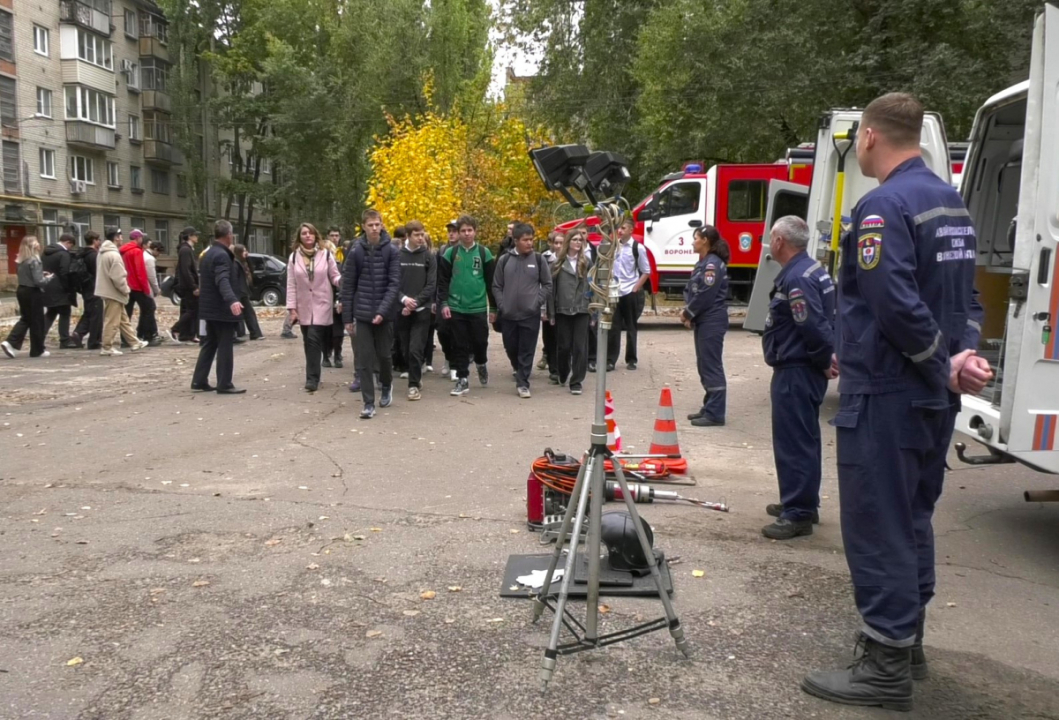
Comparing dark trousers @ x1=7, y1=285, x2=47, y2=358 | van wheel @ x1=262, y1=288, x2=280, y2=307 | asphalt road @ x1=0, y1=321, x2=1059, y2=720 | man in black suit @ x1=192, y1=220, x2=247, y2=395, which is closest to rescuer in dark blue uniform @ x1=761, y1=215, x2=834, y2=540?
asphalt road @ x1=0, y1=321, x2=1059, y2=720

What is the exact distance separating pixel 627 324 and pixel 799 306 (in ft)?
25.2

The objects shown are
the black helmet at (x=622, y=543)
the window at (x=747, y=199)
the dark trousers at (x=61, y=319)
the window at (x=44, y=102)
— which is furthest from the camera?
the window at (x=44, y=102)

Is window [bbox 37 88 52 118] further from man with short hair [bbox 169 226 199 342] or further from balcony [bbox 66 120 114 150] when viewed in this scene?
man with short hair [bbox 169 226 199 342]

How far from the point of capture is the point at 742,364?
1410 centimetres

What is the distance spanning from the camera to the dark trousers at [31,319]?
1391cm

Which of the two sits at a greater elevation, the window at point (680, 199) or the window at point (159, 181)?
the window at point (159, 181)

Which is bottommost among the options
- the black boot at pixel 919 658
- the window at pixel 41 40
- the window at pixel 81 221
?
the black boot at pixel 919 658

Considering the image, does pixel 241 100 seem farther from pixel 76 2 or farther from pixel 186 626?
pixel 186 626

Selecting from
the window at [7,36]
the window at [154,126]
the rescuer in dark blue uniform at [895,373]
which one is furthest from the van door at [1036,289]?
the window at [154,126]

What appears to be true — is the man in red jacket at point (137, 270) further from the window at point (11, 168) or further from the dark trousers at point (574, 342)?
the window at point (11, 168)

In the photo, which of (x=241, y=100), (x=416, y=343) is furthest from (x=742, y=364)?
(x=241, y=100)

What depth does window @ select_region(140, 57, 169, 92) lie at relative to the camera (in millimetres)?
52094

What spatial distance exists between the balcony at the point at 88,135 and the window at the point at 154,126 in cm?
522

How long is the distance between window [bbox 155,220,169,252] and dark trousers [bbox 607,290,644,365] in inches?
1805
